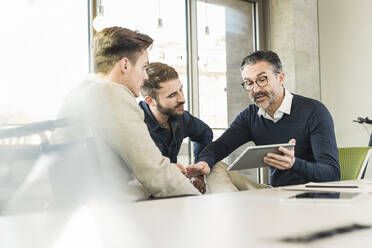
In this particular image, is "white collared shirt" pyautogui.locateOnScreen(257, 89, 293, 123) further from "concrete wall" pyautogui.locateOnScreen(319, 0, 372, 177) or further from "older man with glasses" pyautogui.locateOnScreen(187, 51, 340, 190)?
"concrete wall" pyautogui.locateOnScreen(319, 0, 372, 177)

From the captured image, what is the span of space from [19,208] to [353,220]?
0.45 meters

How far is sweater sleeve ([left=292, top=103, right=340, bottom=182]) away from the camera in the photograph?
5.61 feet

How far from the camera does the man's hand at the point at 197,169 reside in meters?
1.84

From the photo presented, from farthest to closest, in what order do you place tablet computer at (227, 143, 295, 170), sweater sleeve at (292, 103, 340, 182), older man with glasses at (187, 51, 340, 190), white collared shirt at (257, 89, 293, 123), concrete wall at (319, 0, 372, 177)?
concrete wall at (319, 0, 372, 177)
white collared shirt at (257, 89, 293, 123)
older man with glasses at (187, 51, 340, 190)
sweater sleeve at (292, 103, 340, 182)
tablet computer at (227, 143, 295, 170)

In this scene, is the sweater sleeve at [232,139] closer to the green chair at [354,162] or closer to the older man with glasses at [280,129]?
the older man with glasses at [280,129]

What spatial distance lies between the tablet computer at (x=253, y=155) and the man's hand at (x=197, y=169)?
313mm

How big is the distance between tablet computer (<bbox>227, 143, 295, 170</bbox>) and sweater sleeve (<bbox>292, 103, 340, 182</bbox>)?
0.63ft

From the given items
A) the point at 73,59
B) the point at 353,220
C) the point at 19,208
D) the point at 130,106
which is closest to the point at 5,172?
the point at 19,208

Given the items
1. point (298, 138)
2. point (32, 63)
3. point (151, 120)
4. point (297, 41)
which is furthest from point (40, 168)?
point (297, 41)

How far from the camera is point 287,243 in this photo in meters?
0.39

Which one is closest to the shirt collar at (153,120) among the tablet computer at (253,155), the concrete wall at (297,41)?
the tablet computer at (253,155)

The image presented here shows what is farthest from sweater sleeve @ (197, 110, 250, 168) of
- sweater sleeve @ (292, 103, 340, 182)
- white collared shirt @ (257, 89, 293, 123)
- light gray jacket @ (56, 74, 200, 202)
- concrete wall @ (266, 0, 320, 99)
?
concrete wall @ (266, 0, 320, 99)

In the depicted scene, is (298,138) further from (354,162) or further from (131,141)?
(131,141)

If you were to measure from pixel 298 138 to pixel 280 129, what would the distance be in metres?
0.10
